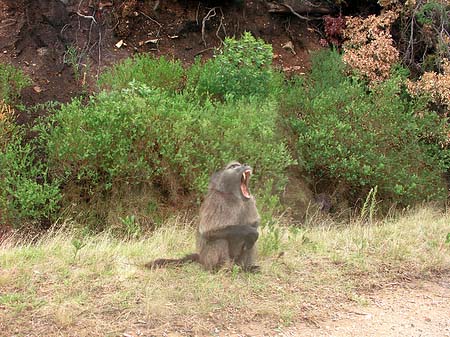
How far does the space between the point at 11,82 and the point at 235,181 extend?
19.7 ft

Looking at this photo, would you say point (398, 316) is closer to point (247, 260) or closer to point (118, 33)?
point (247, 260)

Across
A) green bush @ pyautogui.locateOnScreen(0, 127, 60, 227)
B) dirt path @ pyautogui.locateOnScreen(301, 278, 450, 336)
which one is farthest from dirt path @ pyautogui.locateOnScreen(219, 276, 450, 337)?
green bush @ pyautogui.locateOnScreen(0, 127, 60, 227)

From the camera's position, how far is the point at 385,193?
32.2ft

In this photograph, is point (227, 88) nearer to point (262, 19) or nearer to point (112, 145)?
point (112, 145)

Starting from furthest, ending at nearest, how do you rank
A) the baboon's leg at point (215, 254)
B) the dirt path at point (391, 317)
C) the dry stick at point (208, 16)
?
the dry stick at point (208, 16), the baboon's leg at point (215, 254), the dirt path at point (391, 317)

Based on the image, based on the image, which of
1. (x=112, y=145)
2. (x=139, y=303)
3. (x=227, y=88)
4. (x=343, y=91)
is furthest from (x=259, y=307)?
(x=343, y=91)

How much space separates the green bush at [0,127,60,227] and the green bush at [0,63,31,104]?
1328 mm

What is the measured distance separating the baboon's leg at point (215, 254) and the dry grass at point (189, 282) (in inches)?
3.8

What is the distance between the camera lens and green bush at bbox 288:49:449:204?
955cm

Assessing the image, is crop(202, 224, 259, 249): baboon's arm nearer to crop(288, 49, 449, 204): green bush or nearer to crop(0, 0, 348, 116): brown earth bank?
crop(288, 49, 449, 204): green bush

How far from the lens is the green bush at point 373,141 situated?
9.55 meters

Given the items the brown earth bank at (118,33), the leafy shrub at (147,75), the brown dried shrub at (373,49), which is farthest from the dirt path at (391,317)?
the brown earth bank at (118,33)

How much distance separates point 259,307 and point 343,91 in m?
6.12

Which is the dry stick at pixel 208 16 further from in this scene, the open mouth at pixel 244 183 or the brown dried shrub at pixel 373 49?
the open mouth at pixel 244 183
